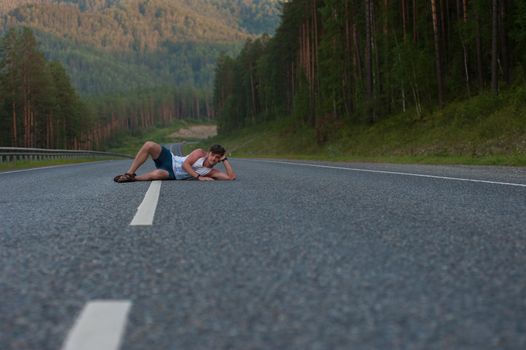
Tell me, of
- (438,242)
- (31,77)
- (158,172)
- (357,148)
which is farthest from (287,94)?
(438,242)

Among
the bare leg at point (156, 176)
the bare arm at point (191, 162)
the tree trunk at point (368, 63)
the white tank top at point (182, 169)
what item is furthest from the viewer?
the tree trunk at point (368, 63)

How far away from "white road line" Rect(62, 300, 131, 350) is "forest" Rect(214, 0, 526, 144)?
2708cm

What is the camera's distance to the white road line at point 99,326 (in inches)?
65.4

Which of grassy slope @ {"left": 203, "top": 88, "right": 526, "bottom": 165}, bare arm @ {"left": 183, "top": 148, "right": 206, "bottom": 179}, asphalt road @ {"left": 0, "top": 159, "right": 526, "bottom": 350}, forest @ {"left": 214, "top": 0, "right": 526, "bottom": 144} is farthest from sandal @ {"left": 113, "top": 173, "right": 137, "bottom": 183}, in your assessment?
forest @ {"left": 214, "top": 0, "right": 526, "bottom": 144}

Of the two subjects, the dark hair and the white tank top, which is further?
the white tank top

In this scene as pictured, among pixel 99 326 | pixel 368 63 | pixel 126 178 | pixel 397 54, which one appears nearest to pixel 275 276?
pixel 99 326

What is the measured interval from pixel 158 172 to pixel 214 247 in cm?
651

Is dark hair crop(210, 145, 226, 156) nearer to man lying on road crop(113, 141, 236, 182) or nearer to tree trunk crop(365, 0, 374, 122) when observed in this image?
man lying on road crop(113, 141, 236, 182)

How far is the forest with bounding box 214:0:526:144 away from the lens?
1172 inches

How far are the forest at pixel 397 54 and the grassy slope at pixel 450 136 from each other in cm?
123

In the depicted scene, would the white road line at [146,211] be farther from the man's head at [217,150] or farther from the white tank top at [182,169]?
the white tank top at [182,169]

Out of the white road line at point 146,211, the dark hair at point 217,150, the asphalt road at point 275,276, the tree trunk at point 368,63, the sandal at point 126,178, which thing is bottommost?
the asphalt road at point 275,276

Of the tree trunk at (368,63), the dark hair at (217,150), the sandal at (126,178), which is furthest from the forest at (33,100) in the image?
the dark hair at (217,150)

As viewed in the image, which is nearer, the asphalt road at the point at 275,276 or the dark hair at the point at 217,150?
the asphalt road at the point at 275,276
